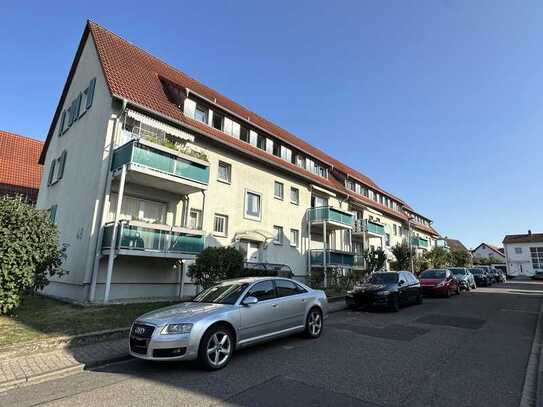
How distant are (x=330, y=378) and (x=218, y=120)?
16149mm

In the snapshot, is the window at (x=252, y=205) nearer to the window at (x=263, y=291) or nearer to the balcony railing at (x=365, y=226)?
the window at (x=263, y=291)

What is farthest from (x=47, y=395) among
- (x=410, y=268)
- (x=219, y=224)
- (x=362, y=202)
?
(x=410, y=268)

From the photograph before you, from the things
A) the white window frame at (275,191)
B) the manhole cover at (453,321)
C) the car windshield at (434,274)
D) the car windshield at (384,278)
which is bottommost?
the manhole cover at (453,321)

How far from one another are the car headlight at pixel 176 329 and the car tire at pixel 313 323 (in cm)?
329

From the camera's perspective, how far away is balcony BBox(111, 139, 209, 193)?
13.1 metres

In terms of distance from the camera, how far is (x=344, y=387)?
4.98 metres

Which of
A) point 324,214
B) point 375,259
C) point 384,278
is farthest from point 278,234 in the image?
point 384,278

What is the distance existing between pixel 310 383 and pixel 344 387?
1.64ft

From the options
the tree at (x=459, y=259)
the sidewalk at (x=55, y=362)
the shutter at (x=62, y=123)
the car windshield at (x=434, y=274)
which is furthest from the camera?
the tree at (x=459, y=259)

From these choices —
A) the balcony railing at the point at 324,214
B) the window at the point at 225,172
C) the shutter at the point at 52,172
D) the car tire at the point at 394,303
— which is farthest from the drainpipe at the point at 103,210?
the balcony railing at the point at 324,214

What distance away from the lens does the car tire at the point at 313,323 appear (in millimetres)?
8086

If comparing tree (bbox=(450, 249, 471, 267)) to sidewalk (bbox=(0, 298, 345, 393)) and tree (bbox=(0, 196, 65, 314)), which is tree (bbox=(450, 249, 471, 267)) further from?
sidewalk (bbox=(0, 298, 345, 393))

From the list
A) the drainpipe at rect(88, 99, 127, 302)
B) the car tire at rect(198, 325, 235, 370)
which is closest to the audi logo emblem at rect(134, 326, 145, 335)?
the car tire at rect(198, 325, 235, 370)

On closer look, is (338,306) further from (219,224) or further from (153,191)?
(153,191)
